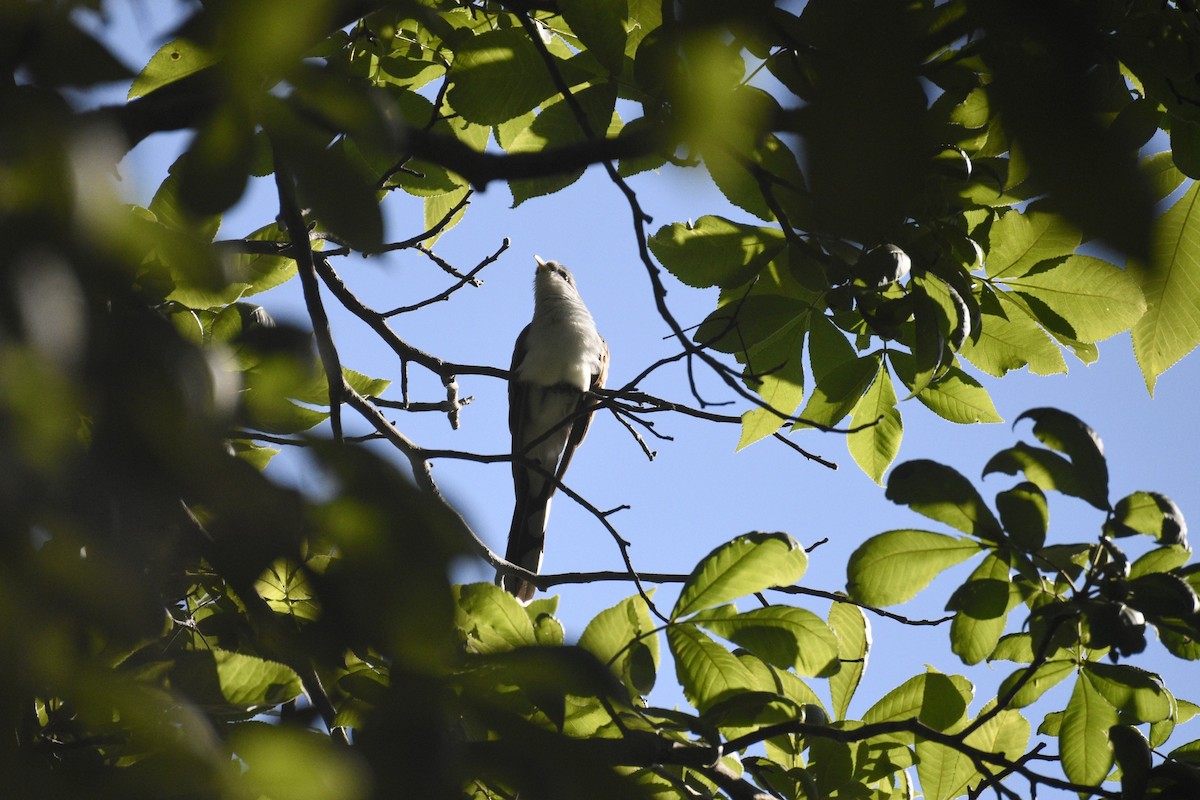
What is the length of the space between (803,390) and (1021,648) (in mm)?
774

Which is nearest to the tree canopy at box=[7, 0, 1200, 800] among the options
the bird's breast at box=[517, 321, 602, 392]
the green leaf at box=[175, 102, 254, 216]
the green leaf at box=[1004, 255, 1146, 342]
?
the green leaf at box=[175, 102, 254, 216]

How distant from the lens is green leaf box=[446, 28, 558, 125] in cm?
189

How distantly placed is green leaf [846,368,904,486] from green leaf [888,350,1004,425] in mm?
101

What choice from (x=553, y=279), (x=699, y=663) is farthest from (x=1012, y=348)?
(x=553, y=279)

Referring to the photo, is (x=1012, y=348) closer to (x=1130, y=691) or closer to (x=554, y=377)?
(x=1130, y=691)

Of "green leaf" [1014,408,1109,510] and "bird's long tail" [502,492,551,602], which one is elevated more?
"green leaf" [1014,408,1109,510]

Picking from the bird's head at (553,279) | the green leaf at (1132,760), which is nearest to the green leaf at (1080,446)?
the green leaf at (1132,760)

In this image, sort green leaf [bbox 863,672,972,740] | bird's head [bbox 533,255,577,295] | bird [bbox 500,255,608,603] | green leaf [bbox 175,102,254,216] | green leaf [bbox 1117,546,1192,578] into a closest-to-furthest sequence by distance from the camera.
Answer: green leaf [bbox 175,102,254,216] → green leaf [bbox 1117,546,1192,578] → green leaf [bbox 863,672,972,740] → bird [bbox 500,255,608,603] → bird's head [bbox 533,255,577,295]

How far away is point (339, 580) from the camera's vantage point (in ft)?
1.65

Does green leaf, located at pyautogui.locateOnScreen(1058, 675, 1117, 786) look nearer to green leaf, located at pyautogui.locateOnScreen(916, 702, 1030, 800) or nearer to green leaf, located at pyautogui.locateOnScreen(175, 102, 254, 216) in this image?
green leaf, located at pyautogui.locateOnScreen(916, 702, 1030, 800)

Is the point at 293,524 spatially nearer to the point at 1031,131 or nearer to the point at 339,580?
the point at 339,580

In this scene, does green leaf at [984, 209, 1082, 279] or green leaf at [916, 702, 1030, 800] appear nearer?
green leaf at [984, 209, 1082, 279]

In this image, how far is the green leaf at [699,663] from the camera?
172cm

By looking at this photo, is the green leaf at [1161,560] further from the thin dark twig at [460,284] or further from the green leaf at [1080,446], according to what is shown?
the thin dark twig at [460,284]
